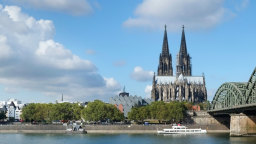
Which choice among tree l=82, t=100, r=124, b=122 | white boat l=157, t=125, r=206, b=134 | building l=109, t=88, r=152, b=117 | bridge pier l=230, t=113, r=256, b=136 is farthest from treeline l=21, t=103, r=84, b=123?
bridge pier l=230, t=113, r=256, b=136

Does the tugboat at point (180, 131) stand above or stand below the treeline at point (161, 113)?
below

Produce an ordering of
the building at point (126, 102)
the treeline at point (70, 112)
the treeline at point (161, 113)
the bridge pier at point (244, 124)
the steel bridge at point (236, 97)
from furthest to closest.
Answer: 1. the building at point (126, 102)
2. the treeline at point (161, 113)
3. the treeline at point (70, 112)
4. the bridge pier at point (244, 124)
5. the steel bridge at point (236, 97)

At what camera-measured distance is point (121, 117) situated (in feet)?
452

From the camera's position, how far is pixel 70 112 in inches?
5423

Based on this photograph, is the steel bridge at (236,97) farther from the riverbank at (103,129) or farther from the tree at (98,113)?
the tree at (98,113)

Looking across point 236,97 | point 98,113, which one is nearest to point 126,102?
point 98,113

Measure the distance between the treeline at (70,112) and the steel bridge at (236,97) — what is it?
101 ft

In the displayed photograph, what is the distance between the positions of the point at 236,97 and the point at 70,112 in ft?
191

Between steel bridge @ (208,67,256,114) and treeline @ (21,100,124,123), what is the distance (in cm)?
3090

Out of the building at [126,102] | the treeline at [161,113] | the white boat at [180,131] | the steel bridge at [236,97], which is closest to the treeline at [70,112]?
the treeline at [161,113]

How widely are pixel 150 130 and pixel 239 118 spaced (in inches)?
1158

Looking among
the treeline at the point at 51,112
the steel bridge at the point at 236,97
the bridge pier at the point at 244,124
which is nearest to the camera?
the steel bridge at the point at 236,97

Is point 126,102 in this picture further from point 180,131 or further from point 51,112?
point 180,131

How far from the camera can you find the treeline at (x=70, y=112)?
5103 inches
